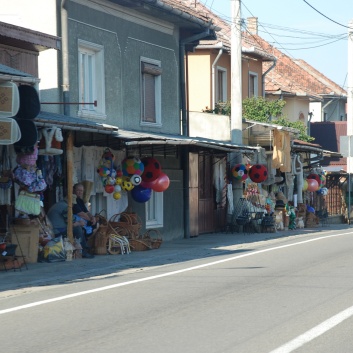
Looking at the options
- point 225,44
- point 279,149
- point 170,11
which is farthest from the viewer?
point 225,44

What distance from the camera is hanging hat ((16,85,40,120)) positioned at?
1572 centimetres

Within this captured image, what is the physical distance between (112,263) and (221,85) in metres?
17.1

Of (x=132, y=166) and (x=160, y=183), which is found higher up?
(x=132, y=166)

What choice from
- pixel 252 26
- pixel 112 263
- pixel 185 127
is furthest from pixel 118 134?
pixel 252 26

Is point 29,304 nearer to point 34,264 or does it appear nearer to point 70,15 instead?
point 34,264

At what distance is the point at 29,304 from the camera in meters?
11.8

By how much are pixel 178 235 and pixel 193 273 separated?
9815 millimetres

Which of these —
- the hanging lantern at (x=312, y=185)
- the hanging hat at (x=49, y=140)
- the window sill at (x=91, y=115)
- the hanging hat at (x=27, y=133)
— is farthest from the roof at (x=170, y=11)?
the hanging lantern at (x=312, y=185)

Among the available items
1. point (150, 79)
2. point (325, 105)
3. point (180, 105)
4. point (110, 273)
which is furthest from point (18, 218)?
point (325, 105)

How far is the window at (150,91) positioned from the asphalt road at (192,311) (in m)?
7.95

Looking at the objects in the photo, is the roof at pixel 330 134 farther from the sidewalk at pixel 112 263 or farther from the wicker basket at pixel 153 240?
the wicker basket at pixel 153 240

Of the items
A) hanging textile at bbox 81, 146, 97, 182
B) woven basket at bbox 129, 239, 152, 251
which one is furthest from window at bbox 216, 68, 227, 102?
woven basket at bbox 129, 239, 152, 251

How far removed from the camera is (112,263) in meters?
17.7

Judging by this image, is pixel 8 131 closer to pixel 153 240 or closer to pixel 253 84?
pixel 153 240
